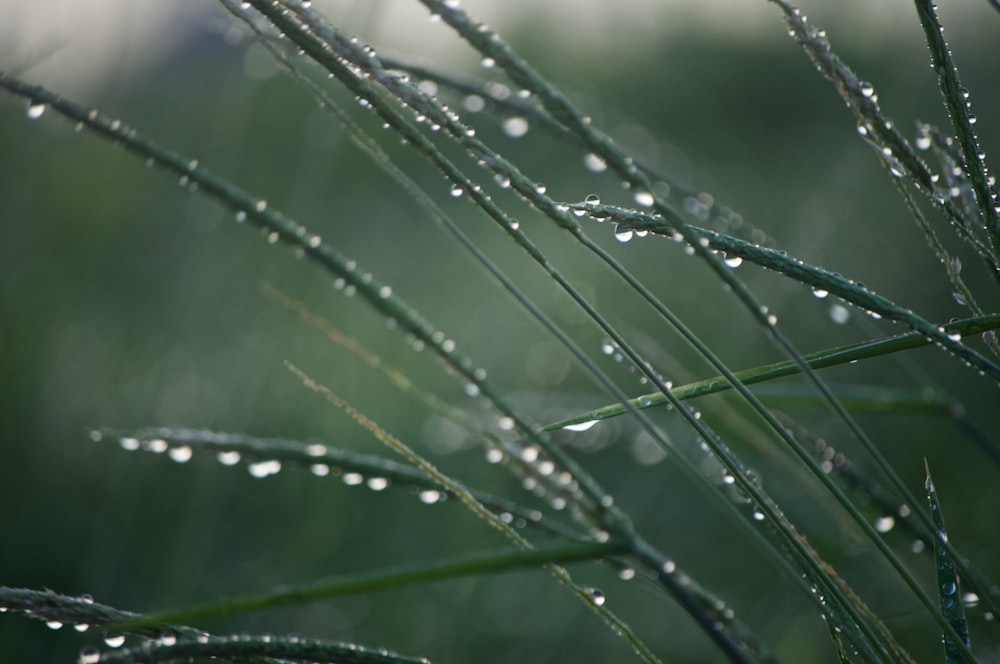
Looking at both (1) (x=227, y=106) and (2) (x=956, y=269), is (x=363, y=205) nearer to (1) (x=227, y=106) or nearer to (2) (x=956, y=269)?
(1) (x=227, y=106)

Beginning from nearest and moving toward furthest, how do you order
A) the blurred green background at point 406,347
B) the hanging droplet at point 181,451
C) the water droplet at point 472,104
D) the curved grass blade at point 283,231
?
the curved grass blade at point 283,231, the hanging droplet at point 181,451, the water droplet at point 472,104, the blurred green background at point 406,347

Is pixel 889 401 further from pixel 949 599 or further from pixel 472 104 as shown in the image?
pixel 472 104

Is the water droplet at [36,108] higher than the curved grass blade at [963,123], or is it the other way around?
the curved grass blade at [963,123]

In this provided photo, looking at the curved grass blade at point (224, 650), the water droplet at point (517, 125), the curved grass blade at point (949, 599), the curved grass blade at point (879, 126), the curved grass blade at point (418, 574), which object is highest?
the water droplet at point (517, 125)

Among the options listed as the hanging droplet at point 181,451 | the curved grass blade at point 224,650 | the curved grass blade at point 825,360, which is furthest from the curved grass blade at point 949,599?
the hanging droplet at point 181,451

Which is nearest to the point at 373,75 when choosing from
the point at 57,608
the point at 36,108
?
the point at 36,108

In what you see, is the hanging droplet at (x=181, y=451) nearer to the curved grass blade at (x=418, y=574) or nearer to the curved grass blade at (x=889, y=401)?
the curved grass blade at (x=418, y=574)

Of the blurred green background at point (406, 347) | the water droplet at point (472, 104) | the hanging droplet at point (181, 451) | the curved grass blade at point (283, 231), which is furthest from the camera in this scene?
the blurred green background at point (406, 347)

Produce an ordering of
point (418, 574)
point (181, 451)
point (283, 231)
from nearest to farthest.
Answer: point (418, 574) < point (283, 231) < point (181, 451)
